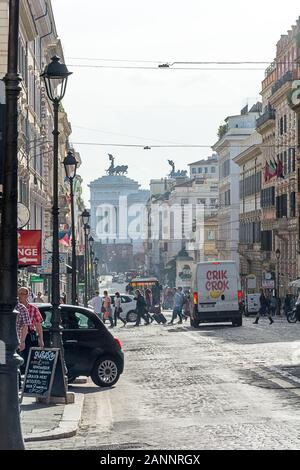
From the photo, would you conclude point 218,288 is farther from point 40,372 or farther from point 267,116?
point 267,116

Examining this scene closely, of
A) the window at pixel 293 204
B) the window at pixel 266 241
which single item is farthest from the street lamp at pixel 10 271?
the window at pixel 266 241

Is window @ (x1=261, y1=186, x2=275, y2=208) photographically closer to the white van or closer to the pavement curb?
the white van

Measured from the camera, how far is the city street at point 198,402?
1439 centimetres

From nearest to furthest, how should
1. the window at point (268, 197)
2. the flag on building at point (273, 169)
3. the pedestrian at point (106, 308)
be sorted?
the pedestrian at point (106, 308)
the flag on building at point (273, 169)
the window at point (268, 197)

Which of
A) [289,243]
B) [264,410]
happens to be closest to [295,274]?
[289,243]

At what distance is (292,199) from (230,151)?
4680 cm

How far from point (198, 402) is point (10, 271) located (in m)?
7.75

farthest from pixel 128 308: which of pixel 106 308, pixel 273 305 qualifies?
pixel 273 305

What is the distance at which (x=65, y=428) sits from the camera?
1563 cm

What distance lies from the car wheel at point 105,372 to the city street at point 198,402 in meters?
0.18

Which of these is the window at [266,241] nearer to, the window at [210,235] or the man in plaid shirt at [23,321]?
the window at [210,235]

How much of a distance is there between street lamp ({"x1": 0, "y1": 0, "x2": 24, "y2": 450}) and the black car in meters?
10.7

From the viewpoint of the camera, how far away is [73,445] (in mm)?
14344
